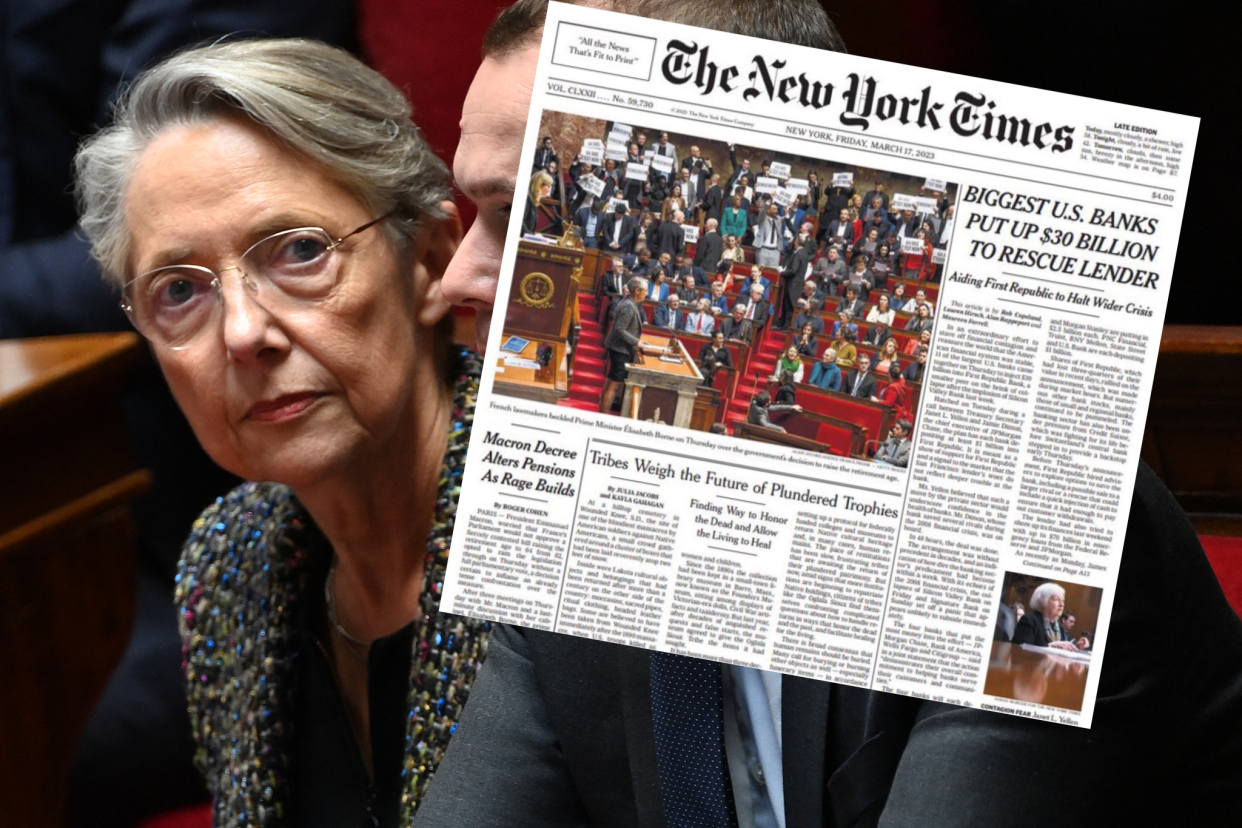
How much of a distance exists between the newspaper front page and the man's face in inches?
7.3

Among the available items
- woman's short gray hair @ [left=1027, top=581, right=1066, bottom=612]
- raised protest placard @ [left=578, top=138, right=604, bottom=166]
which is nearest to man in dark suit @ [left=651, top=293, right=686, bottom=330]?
raised protest placard @ [left=578, top=138, right=604, bottom=166]

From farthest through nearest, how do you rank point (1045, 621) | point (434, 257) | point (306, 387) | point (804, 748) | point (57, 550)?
1. point (57, 550)
2. point (434, 257)
3. point (306, 387)
4. point (804, 748)
5. point (1045, 621)

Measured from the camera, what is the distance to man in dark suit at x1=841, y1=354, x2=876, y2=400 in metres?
0.91

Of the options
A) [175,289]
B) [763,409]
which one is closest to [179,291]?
[175,289]

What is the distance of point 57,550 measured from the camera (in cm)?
196

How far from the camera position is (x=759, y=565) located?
0.91m

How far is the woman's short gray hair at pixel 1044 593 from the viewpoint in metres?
0.90

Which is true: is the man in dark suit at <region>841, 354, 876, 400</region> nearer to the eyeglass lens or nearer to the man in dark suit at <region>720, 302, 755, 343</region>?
the man in dark suit at <region>720, 302, 755, 343</region>

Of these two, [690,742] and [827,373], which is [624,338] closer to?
[827,373]

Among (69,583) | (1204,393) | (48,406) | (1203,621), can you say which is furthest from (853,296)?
(69,583)

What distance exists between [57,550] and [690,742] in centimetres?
121

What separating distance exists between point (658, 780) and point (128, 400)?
1.56m

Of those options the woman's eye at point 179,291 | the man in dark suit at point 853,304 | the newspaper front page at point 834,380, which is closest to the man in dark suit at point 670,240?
the newspaper front page at point 834,380

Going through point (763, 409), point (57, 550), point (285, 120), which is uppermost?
point (285, 120)
